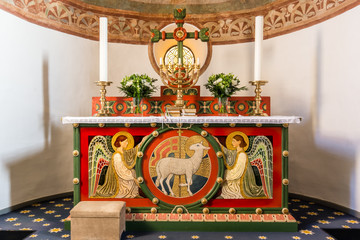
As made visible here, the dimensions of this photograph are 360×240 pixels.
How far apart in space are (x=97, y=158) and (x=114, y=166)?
222 mm

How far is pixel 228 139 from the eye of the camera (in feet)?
10.5

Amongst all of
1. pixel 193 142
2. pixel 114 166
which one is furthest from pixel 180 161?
pixel 114 166

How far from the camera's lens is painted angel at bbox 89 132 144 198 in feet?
10.5

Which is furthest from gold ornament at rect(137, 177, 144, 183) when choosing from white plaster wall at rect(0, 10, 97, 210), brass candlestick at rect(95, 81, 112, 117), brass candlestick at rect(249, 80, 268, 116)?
white plaster wall at rect(0, 10, 97, 210)

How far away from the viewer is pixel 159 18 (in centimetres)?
547

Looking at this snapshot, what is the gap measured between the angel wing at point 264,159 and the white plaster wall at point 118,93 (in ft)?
4.86

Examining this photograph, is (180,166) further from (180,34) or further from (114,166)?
(180,34)

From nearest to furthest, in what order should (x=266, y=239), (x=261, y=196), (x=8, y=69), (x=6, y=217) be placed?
(x=266, y=239) < (x=261, y=196) < (x=6, y=217) < (x=8, y=69)

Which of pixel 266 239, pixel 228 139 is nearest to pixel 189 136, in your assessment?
pixel 228 139

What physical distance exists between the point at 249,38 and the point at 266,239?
3.71 m

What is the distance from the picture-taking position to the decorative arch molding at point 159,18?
4180mm

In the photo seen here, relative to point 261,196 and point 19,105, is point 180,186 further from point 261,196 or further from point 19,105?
point 19,105

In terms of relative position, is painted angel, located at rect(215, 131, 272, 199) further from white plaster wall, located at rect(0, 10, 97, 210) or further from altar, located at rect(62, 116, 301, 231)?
white plaster wall, located at rect(0, 10, 97, 210)

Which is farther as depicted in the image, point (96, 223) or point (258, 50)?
point (258, 50)
